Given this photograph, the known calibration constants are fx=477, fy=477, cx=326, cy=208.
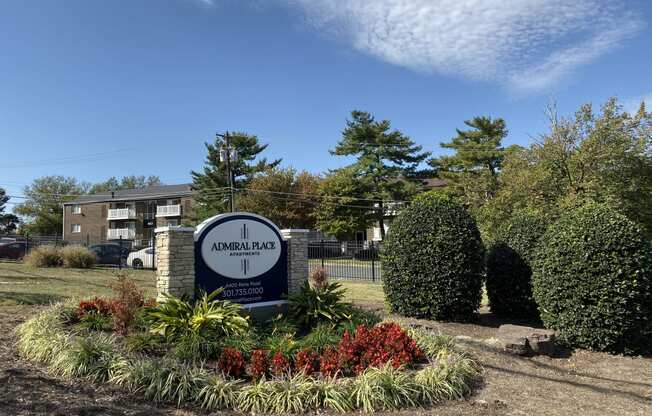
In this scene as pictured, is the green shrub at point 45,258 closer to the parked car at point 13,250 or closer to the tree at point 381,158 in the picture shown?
the parked car at point 13,250

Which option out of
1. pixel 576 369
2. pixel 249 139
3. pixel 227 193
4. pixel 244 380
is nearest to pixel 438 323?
pixel 576 369

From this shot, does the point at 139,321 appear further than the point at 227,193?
No

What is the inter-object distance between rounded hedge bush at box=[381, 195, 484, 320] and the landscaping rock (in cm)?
159

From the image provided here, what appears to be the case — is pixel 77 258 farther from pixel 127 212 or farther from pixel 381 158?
pixel 127 212

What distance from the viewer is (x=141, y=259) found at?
76.3 feet

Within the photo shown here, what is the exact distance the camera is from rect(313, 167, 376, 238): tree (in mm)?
41156

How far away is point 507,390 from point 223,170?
42.8 meters

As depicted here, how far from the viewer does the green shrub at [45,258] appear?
19.6 m

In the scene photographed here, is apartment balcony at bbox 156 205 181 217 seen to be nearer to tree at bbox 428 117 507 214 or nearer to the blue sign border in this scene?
tree at bbox 428 117 507 214

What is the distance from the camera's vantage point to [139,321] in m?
6.99

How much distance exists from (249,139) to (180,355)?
4240cm

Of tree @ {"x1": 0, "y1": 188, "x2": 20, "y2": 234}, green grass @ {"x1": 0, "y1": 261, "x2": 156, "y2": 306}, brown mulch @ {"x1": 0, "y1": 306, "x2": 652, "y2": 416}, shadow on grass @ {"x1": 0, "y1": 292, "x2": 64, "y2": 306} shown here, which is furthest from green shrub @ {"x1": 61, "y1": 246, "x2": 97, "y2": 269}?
tree @ {"x1": 0, "y1": 188, "x2": 20, "y2": 234}

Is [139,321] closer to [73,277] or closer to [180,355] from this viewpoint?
[180,355]

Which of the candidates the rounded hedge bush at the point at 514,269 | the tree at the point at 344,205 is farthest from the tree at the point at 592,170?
the tree at the point at 344,205
